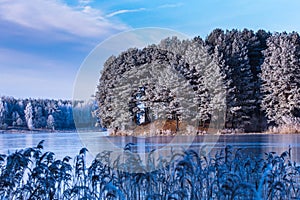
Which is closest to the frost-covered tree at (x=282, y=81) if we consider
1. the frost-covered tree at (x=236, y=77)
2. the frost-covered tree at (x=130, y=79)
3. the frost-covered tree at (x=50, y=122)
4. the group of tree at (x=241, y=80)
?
the group of tree at (x=241, y=80)

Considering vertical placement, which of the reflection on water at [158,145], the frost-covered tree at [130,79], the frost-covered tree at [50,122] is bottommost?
the reflection on water at [158,145]

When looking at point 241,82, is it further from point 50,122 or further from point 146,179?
point 146,179

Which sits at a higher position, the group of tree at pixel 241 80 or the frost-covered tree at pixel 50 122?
the group of tree at pixel 241 80

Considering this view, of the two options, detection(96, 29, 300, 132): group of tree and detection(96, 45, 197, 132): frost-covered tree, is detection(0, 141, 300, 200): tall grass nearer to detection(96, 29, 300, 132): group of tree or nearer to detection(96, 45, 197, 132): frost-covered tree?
detection(96, 45, 197, 132): frost-covered tree

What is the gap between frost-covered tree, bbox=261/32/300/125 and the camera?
25.2 m

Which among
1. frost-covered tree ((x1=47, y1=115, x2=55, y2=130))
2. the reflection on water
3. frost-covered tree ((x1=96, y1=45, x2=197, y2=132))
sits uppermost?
frost-covered tree ((x1=96, y1=45, x2=197, y2=132))

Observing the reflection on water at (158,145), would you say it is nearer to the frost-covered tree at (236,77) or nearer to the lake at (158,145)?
the lake at (158,145)

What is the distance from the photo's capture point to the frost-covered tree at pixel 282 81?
992 inches

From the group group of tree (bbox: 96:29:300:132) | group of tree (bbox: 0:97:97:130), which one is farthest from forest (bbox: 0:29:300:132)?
group of tree (bbox: 0:97:97:130)

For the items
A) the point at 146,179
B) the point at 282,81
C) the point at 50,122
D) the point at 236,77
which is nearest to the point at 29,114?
the point at 50,122

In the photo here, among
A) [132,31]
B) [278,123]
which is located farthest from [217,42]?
[132,31]

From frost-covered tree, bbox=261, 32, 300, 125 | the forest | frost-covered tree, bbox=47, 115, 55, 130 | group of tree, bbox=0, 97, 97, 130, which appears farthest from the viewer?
frost-covered tree, bbox=47, 115, 55, 130

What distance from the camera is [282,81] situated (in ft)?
84.8

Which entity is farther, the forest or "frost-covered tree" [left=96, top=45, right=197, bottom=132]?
the forest
